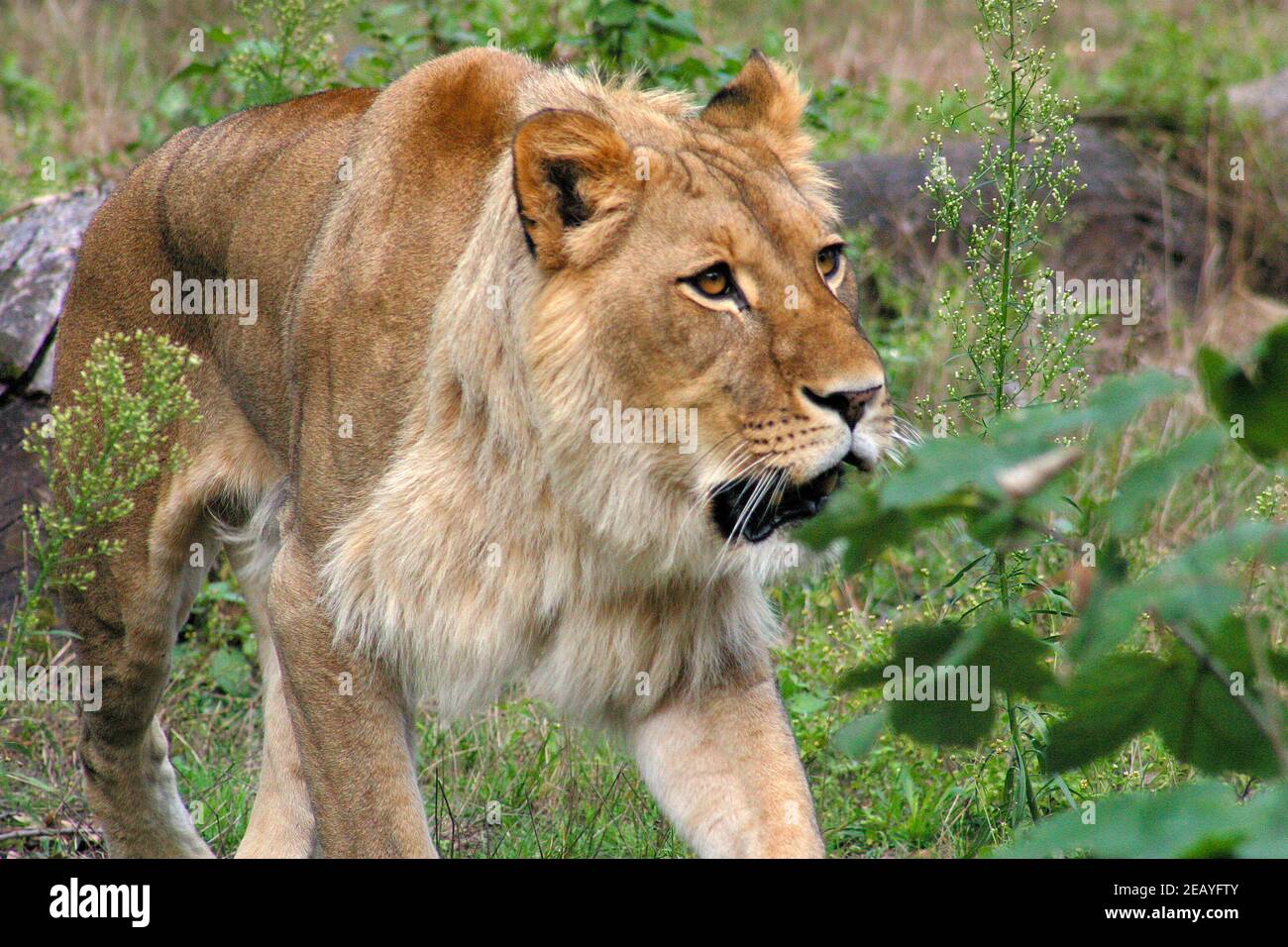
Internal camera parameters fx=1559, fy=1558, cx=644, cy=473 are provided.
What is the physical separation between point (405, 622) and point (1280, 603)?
3153 mm

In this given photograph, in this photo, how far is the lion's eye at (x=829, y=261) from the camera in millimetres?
3092

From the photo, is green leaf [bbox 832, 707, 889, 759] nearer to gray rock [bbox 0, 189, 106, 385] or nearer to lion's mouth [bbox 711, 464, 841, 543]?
lion's mouth [bbox 711, 464, 841, 543]

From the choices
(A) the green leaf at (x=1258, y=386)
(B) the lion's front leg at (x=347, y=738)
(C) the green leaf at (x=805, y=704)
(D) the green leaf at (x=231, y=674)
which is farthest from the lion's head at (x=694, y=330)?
(D) the green leaf at (x=231, y=674)

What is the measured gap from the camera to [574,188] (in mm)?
2979

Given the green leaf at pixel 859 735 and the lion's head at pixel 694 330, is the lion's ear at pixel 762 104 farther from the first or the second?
the green leaf at pixel 859 735

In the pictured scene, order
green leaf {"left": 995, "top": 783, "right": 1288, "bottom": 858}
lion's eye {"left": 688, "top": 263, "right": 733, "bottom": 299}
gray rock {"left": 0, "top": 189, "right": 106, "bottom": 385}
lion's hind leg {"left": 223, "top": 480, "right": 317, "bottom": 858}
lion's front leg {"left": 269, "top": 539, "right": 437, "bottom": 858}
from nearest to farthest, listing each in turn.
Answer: green leaf {"left": 995, "top": 783, "right": 1288, "bottom": 858}, lion's eye {"left": 688, "top": 263, "right": 733, "bottom": 299}, lion's front leg {"left": 269, "top": 539, "right": 437, "bottom": 858}, lion's hind leg {"left": 223, "top": 480, "right": 317, "bottom": 858}, gray rock {"left": 0, "top": 189, "right": 106, "bottom": 385}

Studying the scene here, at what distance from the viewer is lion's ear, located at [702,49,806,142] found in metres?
3.50

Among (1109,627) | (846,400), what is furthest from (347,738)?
(1109,627)

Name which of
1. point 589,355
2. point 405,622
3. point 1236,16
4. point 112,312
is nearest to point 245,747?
point 112,312

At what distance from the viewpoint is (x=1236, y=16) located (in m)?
10.7

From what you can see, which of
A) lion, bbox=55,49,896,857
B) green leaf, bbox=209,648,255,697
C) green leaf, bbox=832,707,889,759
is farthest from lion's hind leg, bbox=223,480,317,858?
green leaf, bbox=832,707,889,759

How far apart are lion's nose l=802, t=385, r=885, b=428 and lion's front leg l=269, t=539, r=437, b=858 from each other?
1.20m

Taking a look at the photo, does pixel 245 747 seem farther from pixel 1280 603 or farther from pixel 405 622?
pixel 1280 603

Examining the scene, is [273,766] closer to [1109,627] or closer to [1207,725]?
[1207,725]
